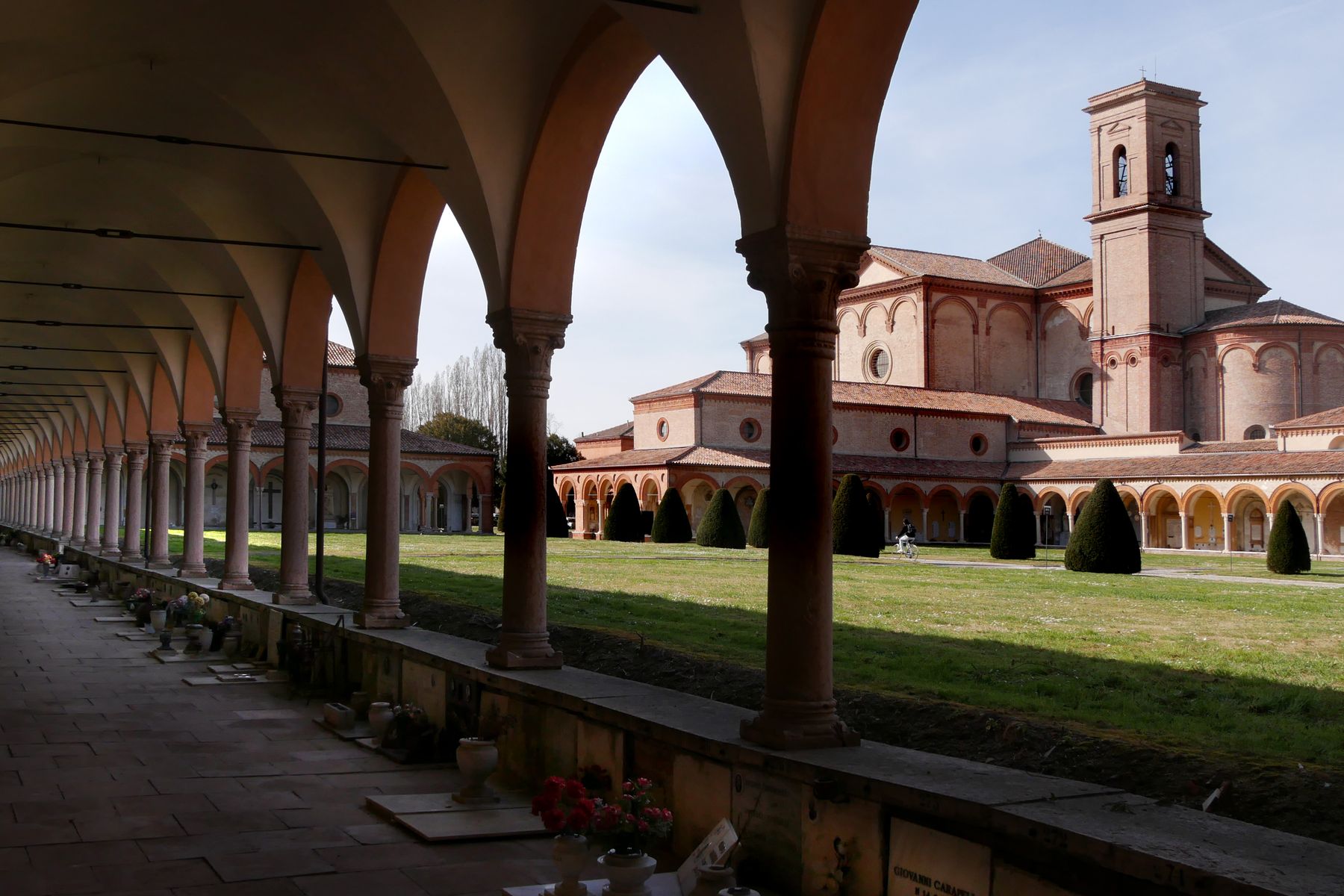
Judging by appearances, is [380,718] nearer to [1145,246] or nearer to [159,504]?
[159,504]

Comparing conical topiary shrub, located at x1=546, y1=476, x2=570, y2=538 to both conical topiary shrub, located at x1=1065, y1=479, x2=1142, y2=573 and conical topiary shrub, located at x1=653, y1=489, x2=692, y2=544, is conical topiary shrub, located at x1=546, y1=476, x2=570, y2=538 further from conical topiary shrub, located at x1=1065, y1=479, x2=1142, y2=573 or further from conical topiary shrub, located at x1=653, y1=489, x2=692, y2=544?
conical topiary shrub, located at x1=1065, y1=479, x2=1142, y2=573

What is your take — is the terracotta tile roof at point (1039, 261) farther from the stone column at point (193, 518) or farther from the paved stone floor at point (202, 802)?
the paved stone floor at point (202, 802)

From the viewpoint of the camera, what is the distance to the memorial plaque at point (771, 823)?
4621 millimetres

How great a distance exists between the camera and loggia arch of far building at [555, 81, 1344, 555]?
4175 cm

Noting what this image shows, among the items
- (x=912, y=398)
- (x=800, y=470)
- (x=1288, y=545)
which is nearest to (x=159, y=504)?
(x=800, y=470)

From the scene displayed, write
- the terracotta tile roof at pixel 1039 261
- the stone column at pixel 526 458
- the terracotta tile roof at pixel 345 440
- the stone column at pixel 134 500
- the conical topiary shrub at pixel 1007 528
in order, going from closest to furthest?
the stone column at pixel 526 458
the stone column at pixel 134 500
the conical topiary shrub at pixel 1007 528
the terracotta tile roof at pixel 345 440
the terracotta tile roof at pixel 1039 261

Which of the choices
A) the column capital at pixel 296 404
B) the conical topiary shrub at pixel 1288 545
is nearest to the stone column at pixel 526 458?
the column capital at pixel 296 404

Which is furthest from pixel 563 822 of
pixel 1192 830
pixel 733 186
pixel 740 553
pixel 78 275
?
pixel 740 553

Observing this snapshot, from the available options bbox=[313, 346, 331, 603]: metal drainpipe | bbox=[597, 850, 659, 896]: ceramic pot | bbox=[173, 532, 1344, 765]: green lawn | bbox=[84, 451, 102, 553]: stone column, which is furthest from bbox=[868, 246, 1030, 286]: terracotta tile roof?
bbox=[597, 850, 659, 896]: ceramic pot

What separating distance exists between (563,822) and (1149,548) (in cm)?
3765

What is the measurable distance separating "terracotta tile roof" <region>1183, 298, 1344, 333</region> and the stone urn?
4384 cm

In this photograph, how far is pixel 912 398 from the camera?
46.2 m

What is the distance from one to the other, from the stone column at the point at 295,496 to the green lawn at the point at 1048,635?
7.31ft

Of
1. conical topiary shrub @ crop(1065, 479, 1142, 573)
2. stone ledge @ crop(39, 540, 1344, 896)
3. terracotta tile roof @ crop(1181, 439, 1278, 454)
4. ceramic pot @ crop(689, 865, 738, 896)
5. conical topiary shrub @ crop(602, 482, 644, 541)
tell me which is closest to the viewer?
stone ledge @ crop(39, 540, 1344, 896)
